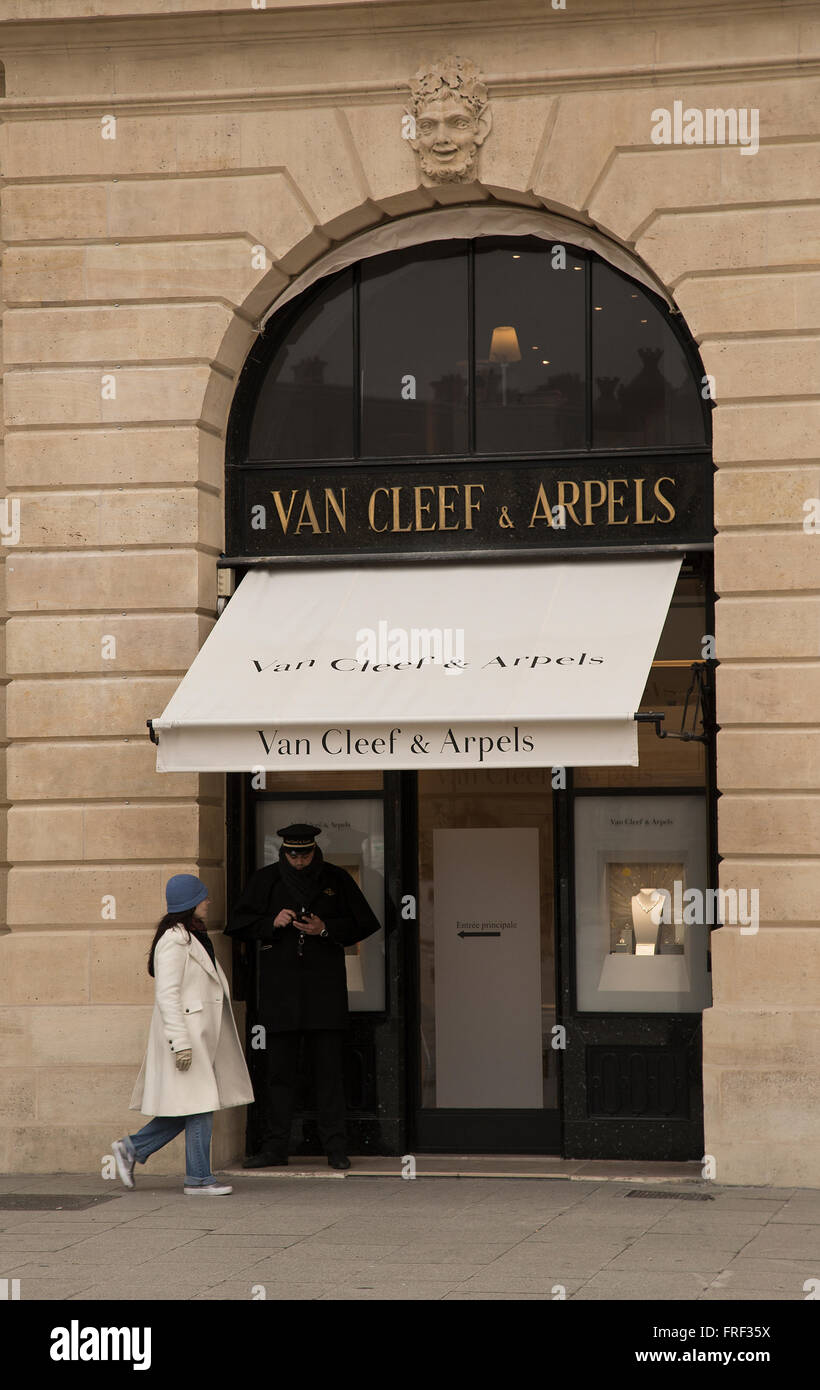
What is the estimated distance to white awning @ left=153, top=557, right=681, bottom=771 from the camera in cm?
952

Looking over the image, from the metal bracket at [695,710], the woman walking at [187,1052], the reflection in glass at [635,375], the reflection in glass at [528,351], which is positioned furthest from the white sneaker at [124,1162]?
the reflection in glass at [635,375]

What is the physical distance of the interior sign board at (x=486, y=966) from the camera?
441 inches

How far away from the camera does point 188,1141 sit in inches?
389

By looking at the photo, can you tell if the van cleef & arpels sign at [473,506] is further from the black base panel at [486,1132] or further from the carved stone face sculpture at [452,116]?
the black base panel at [486,1132]

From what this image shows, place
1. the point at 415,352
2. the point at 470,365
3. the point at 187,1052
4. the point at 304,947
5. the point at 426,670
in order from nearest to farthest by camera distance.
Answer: the point at 187,1052 → the point at 426,670 → the point at 304,947 → the point at 470,365 → the point at 415,352

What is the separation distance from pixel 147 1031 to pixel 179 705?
7.11ft

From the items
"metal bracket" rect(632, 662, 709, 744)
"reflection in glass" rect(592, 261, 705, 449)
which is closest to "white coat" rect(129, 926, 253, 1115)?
"metal bracket" rect(632, 662, 709, 744)

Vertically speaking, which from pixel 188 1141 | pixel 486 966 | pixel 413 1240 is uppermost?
pixel 486 966

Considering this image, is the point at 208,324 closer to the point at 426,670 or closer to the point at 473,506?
the point at 473,506

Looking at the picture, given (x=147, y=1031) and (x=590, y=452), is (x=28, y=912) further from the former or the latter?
(x=590, y=452)

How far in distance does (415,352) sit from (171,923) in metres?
4.10

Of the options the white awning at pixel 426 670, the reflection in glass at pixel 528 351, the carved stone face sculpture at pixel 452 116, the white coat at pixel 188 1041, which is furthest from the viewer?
the reflection in glass at pixel 528 351

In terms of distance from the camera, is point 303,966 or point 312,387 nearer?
point 303,966

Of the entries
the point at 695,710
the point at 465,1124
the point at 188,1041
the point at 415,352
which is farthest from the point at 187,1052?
the point at 415,352
